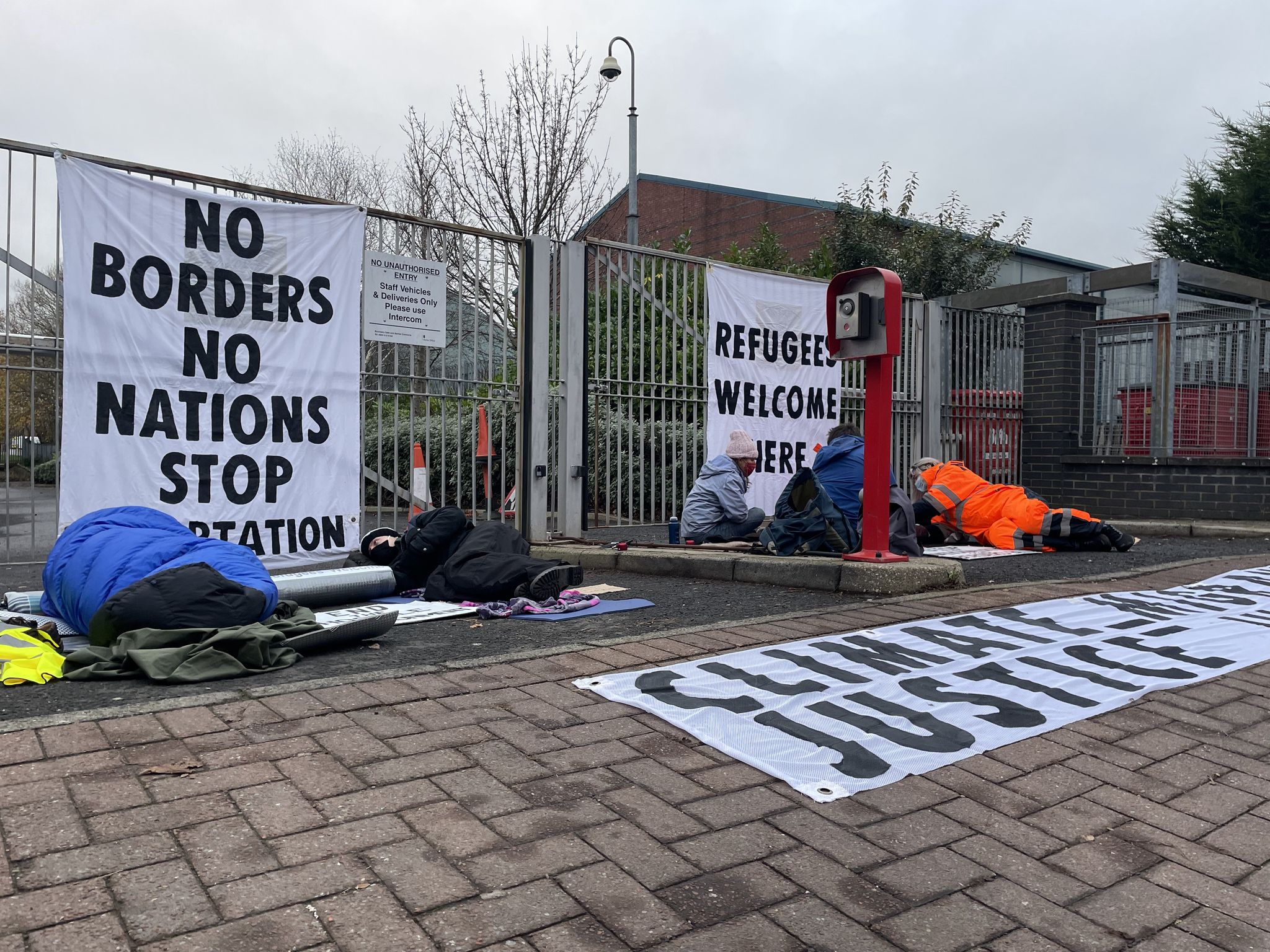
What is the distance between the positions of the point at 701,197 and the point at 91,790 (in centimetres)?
2967

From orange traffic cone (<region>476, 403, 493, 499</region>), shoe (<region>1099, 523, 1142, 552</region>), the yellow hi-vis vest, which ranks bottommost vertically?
the yellow hi-vis vest

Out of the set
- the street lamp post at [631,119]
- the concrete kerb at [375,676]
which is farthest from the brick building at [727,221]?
the concrete kerb at [375,676]

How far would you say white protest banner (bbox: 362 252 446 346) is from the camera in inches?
305

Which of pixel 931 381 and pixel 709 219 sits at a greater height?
pixel 709 219

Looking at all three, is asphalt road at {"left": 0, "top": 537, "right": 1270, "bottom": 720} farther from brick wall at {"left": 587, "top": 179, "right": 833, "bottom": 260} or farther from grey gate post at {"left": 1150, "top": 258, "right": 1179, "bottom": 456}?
brick wall at {"left": 587, "top": 179, "right": 833, "bottom": 260}

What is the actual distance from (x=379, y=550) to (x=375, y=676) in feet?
9.26

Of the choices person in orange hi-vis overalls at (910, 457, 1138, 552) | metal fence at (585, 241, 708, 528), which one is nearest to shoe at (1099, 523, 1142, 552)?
person in orange hi-vis overalls at (910, 457, 1138, 552)

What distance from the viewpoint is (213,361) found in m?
6.92

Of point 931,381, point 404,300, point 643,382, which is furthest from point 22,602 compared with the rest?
point 931,381

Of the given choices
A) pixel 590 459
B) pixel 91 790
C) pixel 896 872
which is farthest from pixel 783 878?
pixel 590 459

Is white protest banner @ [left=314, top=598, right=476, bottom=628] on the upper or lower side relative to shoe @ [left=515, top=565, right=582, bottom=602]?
lower

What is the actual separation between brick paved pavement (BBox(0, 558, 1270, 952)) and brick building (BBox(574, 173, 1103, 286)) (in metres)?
21.5

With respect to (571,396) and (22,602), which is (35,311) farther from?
(571,396)

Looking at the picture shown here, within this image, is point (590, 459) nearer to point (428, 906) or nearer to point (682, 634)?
point (682, 634)
